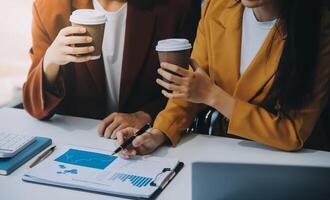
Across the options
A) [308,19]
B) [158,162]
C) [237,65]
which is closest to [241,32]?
[237,65]

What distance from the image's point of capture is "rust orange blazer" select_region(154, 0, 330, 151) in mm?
1500

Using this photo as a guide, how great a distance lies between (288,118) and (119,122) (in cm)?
56

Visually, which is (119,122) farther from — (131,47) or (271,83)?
(271,83)

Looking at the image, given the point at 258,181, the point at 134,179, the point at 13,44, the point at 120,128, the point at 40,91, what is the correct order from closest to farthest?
the point at 258,181 < the point at 134,179 < the point at 120,128 < the point at 40,91 < the point at 13,44

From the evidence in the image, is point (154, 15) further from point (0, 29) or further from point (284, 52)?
point (0, 29)

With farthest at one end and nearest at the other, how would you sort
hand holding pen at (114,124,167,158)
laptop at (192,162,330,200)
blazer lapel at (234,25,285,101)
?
blazer lapel at (234,25,285,101) < hand holding pen at (114,124,167,158) < laptop at (192,162,330,200)

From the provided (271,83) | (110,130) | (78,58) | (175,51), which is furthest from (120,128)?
(271,83)

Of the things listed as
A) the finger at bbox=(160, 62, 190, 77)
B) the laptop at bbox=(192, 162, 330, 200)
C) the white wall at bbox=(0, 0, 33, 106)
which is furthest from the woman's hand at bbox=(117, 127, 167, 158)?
the white wall at bbox=(0, 0, 33, 106)

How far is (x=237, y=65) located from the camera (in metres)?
1.64

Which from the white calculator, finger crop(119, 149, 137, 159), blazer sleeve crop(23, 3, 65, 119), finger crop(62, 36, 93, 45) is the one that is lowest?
finger crop(119, 149, 137, 159)

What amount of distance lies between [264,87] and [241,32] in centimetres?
21

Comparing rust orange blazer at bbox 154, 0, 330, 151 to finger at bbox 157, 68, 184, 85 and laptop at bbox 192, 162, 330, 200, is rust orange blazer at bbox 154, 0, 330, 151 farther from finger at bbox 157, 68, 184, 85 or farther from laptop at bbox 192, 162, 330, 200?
laptop at bbox 192, 162, 330, 200

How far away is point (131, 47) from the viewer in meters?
1.86

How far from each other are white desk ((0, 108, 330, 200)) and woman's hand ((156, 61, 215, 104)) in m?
0.16
